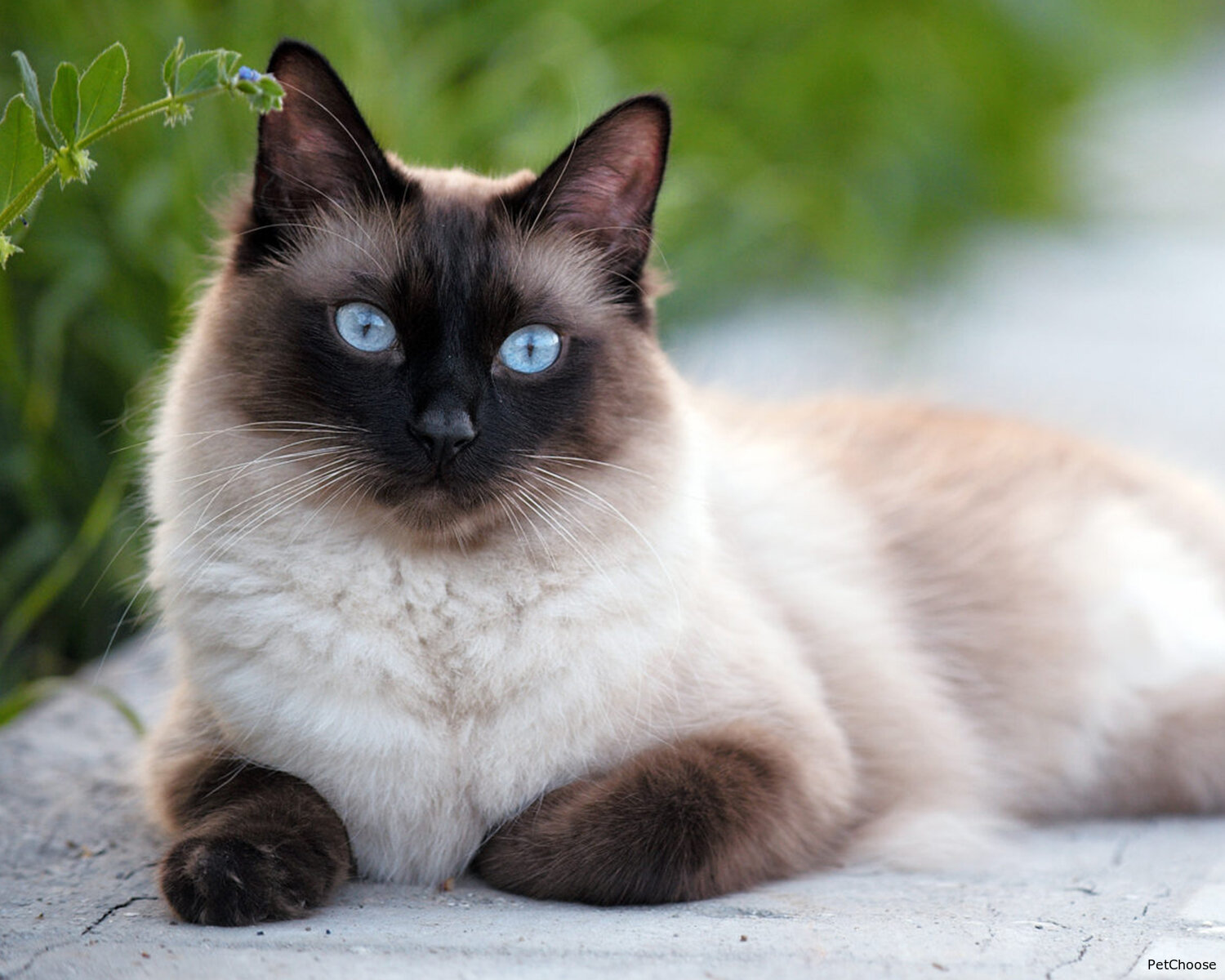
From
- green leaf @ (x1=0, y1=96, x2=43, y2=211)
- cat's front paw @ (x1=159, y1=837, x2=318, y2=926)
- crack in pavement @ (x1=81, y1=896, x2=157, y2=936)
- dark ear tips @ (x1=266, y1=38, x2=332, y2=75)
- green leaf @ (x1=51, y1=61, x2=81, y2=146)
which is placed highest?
dark ear tips @ (x1=266, y1=38, x2=332, y2=75)

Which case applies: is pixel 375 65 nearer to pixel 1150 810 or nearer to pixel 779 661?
pixel 779 661

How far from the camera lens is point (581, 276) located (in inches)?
78.6

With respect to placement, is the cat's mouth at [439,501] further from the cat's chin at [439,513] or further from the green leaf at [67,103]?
the green leaf at [67,103]

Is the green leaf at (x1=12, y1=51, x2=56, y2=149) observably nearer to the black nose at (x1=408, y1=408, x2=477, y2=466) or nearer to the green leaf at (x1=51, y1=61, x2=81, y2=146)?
the green leaf at (x1=51, y1=61, x2=81, y2=146)

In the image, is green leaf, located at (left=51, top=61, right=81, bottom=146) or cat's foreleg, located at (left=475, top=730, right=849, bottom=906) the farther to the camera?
cat's foreleg, located at (left=475, top=730, right=849, bottom=906)

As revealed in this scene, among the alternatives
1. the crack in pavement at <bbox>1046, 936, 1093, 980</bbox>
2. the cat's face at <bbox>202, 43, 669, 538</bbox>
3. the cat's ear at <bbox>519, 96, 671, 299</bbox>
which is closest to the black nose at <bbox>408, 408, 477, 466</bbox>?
the cat's face at <bbox>202, 43, 669, 538</bbox>

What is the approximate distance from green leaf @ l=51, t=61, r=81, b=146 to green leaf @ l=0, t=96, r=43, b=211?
0.03 m

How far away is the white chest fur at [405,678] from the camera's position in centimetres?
181

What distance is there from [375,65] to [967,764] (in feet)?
8.80

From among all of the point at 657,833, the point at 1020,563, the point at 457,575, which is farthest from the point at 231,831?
the point at 1020,563

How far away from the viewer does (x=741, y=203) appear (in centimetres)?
484

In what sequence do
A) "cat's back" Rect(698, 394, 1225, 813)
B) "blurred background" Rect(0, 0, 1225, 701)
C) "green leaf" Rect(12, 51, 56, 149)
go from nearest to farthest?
1. "green leaf" Rect(12, 51, 56, 149)
2. "cat's back" Rect(698, 394, 1225, 813)
3. "blurred background" Rect(0, 0, 1225, 701)

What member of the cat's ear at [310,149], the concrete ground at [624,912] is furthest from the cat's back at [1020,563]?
the cat's ear at [310,149]

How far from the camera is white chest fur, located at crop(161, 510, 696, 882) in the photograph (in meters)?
1.81
